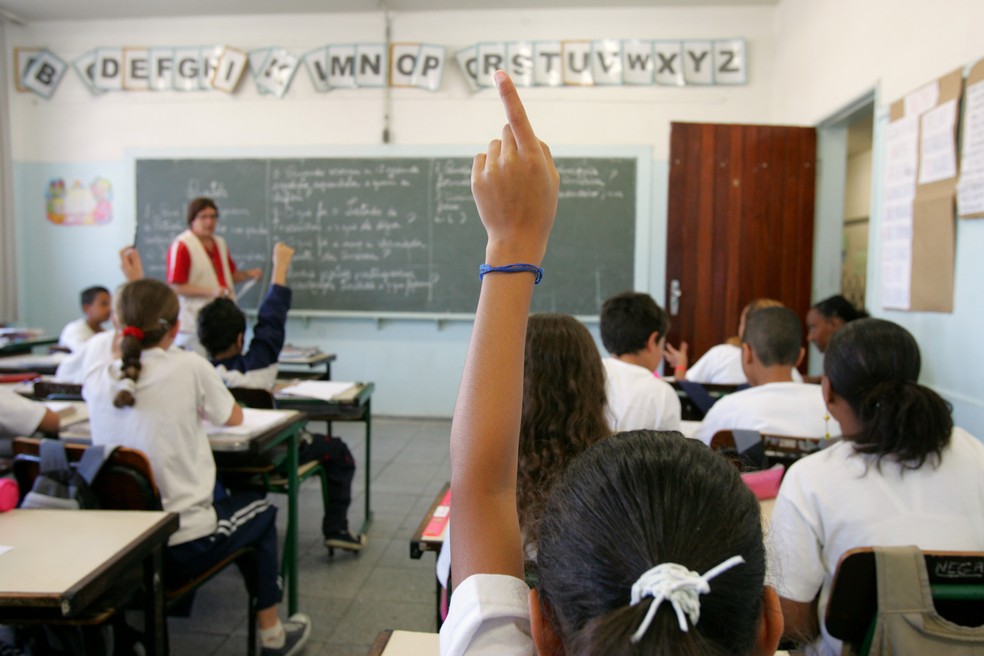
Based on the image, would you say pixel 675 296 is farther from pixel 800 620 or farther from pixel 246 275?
pixel 800 620

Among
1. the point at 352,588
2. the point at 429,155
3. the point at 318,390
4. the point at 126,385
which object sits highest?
the point at 429,155

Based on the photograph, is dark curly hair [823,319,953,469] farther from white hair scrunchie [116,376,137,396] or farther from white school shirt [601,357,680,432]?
white hair scrunchie [116,376,137,396]

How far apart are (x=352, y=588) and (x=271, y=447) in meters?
0.72

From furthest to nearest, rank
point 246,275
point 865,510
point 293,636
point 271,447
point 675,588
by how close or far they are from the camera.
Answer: point 246,275
point 271,447
point 293,636
point 865,510
point 675,588

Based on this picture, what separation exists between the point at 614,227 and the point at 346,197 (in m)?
2.05

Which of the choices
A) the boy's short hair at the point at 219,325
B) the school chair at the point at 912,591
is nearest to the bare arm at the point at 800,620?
the school chair at the point at 912,591

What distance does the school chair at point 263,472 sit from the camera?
240 centimetres

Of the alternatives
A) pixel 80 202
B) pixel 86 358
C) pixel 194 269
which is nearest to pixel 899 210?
pixel 86 358

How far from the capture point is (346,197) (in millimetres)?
5062

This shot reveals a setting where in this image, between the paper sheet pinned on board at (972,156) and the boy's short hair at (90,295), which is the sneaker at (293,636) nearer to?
the paper sheet pinned on board at (972,156)

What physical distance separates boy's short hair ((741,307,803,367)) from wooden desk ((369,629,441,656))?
5.24 feet

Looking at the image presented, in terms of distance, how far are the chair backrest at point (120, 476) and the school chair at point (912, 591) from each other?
1531mm

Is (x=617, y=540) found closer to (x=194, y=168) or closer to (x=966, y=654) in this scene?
(x=966, y=654)

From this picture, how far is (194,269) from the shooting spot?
169 inches
